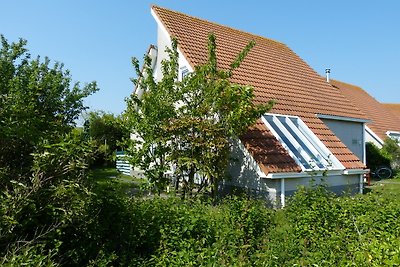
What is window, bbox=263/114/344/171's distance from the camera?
1219cm

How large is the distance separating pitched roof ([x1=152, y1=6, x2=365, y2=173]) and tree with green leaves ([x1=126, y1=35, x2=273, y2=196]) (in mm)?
1845

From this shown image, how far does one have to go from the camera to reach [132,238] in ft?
19.3

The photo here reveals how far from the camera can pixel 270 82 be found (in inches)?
643

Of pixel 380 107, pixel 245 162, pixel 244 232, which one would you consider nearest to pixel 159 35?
pixel 245 162

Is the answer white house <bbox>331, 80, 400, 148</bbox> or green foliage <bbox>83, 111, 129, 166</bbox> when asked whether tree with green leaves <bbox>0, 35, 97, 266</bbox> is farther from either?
white house <bbox>331, 80, 400, 148</bbox>

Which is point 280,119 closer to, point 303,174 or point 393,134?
point 303,174

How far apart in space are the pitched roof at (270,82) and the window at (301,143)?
0.39 metres

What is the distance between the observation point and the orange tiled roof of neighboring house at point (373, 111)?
29188 millimetres

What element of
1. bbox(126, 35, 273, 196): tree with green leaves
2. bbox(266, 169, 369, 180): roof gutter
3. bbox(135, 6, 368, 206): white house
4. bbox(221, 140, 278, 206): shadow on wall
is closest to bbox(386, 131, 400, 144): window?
bbox(135, 6, 368, 206): white house

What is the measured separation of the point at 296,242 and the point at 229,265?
5.59 ft

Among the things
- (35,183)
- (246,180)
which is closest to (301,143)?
(246,180)

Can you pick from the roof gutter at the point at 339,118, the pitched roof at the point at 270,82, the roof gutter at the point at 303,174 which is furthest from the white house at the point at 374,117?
the roof gutter at the point at 303,174

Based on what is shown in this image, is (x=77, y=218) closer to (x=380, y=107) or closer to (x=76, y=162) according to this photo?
(x=76, y=162)

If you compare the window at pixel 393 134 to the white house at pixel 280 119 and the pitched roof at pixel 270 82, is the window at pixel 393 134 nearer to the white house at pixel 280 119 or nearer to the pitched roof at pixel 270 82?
the white house at pixel 280 119
